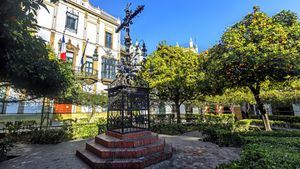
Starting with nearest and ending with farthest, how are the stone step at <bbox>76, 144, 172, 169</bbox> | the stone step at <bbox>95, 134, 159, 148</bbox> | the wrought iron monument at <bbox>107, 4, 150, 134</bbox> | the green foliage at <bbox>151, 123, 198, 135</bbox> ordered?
the stone step at <bbox>76, 144, 172, 169</bbox> → the stone step at <bbox>95, 134, 159, 148</bbox> → the wrought iron monument at <bbox>107, 4, 150, 134</bbox> → the green foliage at <bbox>151, 123, 198, 135</bbox>

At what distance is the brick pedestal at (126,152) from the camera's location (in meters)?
4.80

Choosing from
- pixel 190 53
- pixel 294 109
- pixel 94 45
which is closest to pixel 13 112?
pixel 94 45

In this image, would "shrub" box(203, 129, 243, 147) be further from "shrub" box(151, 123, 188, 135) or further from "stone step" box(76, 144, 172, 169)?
"shrub" box(151, 123, 188, 135)

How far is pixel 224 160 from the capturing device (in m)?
5.54

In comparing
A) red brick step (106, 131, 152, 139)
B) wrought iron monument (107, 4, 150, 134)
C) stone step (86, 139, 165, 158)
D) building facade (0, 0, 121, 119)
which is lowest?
stone step (86, 139, 165, 158)

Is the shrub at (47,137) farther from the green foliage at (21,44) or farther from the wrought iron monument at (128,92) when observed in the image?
the wrought iron monument at (128,92)

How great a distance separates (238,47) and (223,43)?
1.30 m

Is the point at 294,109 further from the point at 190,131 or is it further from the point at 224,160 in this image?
the point at 224,160

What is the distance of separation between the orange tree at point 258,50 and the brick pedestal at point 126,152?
538cm

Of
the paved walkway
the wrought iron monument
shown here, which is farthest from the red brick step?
the paved walkway

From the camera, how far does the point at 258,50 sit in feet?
25.2

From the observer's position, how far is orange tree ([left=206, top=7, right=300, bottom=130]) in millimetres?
7422

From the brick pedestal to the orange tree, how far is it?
5379 millimetres

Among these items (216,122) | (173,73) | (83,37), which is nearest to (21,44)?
(173,73)
